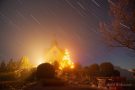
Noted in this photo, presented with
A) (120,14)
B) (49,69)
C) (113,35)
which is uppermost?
(120,14)

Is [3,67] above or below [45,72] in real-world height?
above

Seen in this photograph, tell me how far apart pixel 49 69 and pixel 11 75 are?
7057 mm

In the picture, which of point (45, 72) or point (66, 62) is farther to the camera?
point (66, 62)

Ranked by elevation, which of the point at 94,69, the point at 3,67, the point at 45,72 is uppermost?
the point at 3,67

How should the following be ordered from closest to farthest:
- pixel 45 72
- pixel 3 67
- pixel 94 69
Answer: pixel 45 72
pixel 94 69
pixel 3 67

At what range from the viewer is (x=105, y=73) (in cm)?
2519

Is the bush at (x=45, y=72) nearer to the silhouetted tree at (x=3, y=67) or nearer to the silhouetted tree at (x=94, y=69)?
the silhouetted tree at (x=94, y=69)

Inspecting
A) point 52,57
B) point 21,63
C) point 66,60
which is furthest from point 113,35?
point 52,57

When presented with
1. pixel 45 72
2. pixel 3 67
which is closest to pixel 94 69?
pixel 45 72

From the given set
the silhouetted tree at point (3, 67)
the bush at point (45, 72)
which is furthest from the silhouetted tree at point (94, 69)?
the silhouetted tree at point (3, 67)

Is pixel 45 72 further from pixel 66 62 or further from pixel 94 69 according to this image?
pixel 66 62

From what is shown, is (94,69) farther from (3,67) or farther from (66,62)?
(3,67)

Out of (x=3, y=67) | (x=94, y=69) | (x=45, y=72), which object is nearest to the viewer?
(x=45, y=72)

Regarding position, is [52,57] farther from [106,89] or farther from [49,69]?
[106,89]
